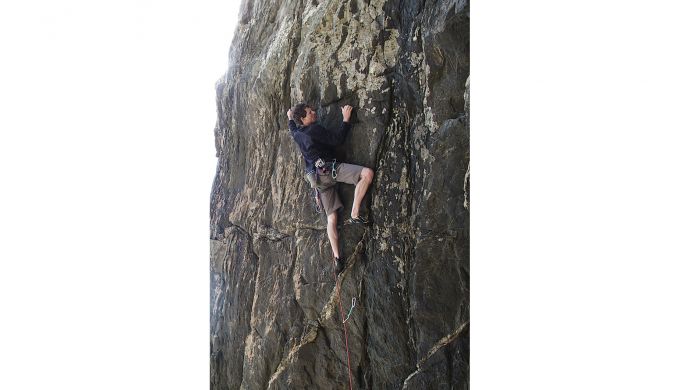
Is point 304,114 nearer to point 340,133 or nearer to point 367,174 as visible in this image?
point 340,133

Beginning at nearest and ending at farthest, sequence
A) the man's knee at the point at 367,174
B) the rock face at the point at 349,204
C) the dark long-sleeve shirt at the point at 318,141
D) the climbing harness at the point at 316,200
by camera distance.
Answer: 1. the rock face at the point at 349,204
2. the man's knee at the point at 367,174
3. the dark long-sleeve shirt at the point at 318,141
4. the climbing harness at the point at 316,200

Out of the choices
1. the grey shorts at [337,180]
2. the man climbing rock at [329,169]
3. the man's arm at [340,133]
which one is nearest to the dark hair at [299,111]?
the man climbing rock at [329,169]

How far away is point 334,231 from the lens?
3084 mm

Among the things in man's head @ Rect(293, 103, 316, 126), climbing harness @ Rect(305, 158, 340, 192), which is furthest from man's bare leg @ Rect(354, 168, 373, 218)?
man's head @ Rect(293, 103, 316, 126)

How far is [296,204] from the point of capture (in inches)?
134

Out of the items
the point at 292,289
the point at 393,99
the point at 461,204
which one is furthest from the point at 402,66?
the point at 292,289

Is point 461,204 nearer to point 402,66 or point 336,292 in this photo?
point 402,66

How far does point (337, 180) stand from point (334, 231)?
0.96 ft

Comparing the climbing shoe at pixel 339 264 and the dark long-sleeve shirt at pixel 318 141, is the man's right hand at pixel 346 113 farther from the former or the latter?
the climbing shoe at pixel 339 264

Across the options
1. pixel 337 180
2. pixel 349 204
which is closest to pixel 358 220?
pixel 349 204

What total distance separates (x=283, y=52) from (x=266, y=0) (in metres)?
0.60

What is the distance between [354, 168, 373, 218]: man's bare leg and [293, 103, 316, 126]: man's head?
20.0 inches

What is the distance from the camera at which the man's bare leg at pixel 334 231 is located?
10.1ft

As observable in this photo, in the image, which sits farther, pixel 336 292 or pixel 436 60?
pixel 336 292
